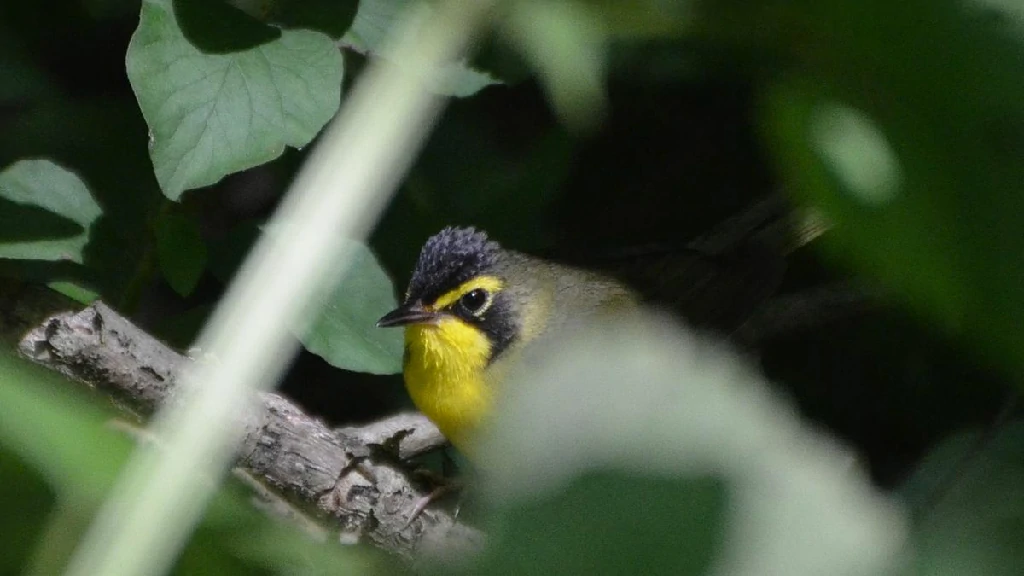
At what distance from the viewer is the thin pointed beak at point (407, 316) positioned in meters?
1.52

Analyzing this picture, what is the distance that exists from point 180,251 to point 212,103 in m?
0.27

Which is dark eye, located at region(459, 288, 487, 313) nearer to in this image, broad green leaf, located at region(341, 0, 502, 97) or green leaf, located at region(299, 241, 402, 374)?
green leaf, located at region(299, 241, 402, 374)

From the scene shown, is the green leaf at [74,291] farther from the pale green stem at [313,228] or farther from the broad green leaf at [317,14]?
the pale green stem at [313,228]

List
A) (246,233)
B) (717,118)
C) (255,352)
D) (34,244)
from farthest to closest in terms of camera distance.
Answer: (717,118) → (246,233) → (34,244) → (255,352)

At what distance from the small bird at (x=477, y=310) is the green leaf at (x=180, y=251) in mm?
275

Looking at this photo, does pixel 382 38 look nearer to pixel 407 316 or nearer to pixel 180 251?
pixel 180 251

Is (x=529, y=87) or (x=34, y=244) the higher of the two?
(x=529, y=87)

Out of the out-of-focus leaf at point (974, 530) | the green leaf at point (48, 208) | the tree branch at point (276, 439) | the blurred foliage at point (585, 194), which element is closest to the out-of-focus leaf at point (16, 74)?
the blurred foliage at point (585, 194)

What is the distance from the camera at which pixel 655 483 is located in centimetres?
20

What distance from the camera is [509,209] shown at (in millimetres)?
1606

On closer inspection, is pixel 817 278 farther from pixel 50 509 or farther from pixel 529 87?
pixel 50 509

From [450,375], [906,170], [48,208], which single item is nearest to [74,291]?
[48,208]

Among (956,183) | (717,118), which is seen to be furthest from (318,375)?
(956,183)

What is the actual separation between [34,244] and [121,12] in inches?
17.0
